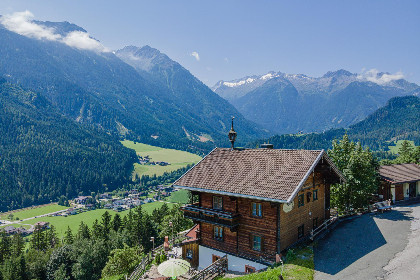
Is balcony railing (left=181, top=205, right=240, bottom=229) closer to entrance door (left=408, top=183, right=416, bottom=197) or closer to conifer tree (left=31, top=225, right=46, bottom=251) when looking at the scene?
entrance door (left=408, top=183, right=416, bottom=197)

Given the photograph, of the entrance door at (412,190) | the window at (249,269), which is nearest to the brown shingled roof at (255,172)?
the window at (249,269)

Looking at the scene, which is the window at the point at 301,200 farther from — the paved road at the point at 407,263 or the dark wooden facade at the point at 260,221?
the paved road at the point at 407,263

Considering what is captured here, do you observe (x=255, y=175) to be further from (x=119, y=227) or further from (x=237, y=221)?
(x=119, y=227)

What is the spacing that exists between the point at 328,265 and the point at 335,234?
323 inches

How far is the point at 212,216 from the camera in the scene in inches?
1158

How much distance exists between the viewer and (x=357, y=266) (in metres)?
22.8

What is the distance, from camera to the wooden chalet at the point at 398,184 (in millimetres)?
44531

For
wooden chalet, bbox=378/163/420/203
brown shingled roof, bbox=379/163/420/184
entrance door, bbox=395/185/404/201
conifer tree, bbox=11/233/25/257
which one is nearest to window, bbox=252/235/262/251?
wooden chalet, bbox=378/163/420/203

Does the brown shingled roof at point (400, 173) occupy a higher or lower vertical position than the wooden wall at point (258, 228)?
higher

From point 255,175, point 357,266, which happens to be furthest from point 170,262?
point 357,266

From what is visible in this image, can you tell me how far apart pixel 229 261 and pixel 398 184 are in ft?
103

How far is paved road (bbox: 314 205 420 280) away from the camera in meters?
21.9

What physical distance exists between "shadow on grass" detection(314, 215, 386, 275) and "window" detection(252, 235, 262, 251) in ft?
16.2

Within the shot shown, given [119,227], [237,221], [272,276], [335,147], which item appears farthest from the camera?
[119,227]
